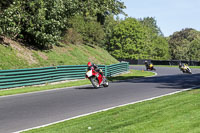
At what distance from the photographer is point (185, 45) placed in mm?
107625

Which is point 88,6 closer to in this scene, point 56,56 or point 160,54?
point 56,56

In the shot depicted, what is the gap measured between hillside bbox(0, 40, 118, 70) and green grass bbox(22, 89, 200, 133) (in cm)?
1546

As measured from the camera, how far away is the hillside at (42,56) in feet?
80.7

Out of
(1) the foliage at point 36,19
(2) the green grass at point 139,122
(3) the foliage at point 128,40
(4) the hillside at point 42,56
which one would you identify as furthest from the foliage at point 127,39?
(2) the green grass at point 139,122

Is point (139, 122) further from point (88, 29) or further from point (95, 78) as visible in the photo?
point (88, 29)

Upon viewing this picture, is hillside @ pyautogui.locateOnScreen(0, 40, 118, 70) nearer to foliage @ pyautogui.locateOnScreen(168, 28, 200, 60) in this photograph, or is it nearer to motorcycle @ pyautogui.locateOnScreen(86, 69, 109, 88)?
motorcycle @ pyautogui.locateOnScreen(86, 69, 109, 88)

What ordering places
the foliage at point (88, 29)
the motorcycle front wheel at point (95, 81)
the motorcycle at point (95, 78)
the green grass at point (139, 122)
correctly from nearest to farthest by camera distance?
the green grass at point (139, 122) < the motorcycle at point (95, 78) < the motorcycle front wheel at point (95, 81) < the foliage at point (88, 29)

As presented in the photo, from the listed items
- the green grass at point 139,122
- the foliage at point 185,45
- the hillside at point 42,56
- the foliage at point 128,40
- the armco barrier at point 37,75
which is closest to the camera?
the green grass at point 139,122

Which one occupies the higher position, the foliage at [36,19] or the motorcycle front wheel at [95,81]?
the foliage at [36,19]

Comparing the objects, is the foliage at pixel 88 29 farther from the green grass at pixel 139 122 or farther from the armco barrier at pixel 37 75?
the green grass at pixel 139 122

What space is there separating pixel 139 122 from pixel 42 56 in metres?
22.9

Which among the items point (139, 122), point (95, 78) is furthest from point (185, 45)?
point (139, 122)

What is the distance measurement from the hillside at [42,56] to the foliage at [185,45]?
66.4 metres

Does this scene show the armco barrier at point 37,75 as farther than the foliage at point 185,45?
No
